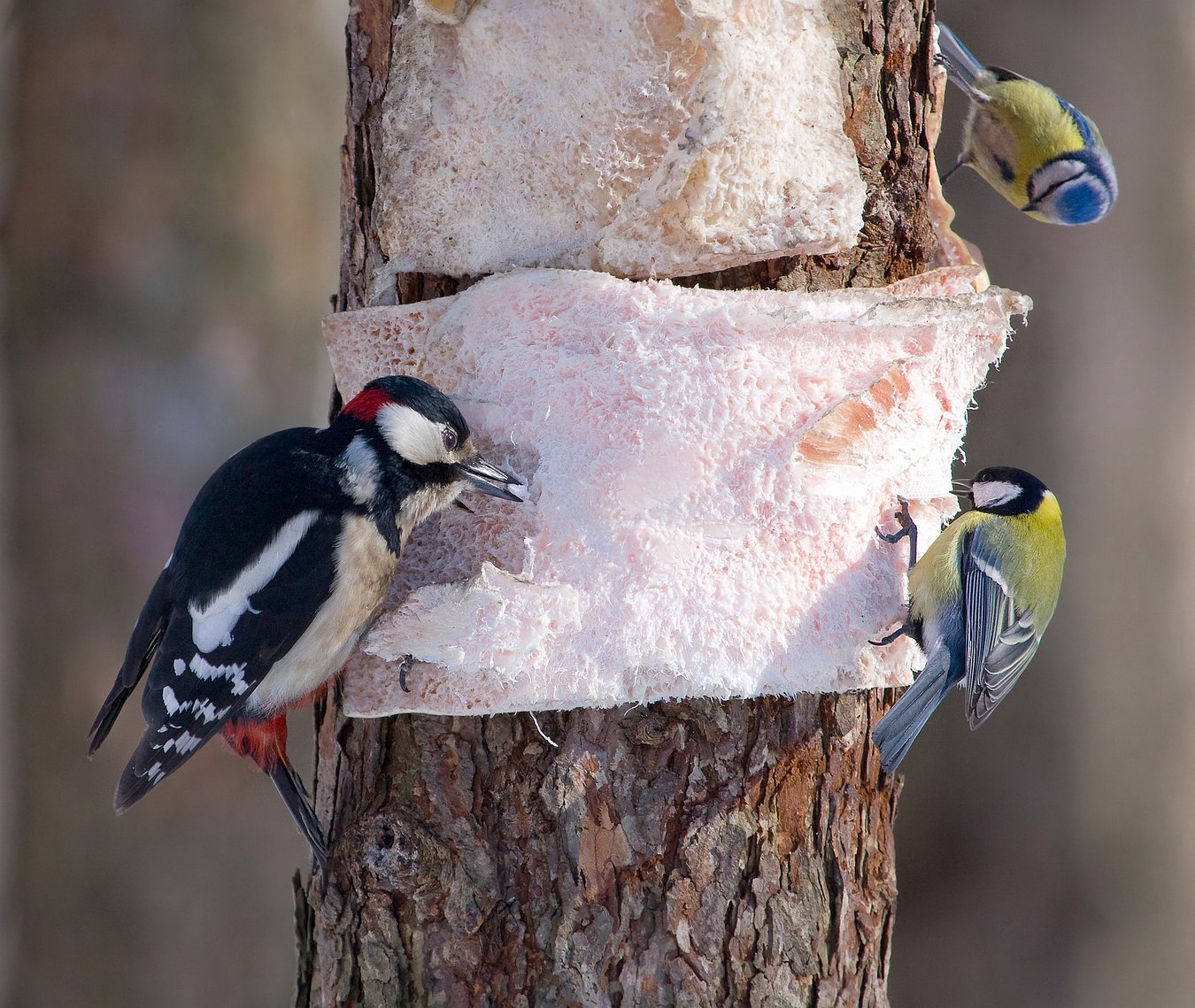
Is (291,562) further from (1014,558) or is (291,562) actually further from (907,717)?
(1014,558)

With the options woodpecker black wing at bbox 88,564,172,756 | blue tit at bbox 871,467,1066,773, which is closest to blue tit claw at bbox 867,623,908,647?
blue tit at bbox 871,467,1066,773

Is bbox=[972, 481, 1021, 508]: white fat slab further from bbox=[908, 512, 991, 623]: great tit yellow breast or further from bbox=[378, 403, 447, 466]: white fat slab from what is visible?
bbox=[378, 403, 447, 466]: white fat slab

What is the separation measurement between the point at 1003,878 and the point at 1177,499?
145cm

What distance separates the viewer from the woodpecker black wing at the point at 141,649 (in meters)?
2.18

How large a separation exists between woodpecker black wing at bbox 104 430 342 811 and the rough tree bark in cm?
24

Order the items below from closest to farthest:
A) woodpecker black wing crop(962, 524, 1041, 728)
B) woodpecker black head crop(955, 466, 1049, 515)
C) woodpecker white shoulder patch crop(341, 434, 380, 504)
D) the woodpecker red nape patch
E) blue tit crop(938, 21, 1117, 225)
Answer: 1. the woodpecker red nape patch
2. woodpecker white shoulder patch crop(341, 434, 380, 504)
3. woodpecker black wing crop(962, 524, 1041, 728)
4. woodpecker black head crop(955, 466, 1049, 515)
5. blue tit crop(938, 21, 1117, 225)

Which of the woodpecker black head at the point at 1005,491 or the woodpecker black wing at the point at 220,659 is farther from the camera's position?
the woodpecker black head at the point at 1005,491

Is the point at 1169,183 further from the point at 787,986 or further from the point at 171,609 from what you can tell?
the point at 171,609

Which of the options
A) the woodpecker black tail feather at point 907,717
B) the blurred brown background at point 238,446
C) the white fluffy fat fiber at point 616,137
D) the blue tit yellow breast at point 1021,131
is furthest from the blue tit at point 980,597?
the blurred brown background at point 238,446

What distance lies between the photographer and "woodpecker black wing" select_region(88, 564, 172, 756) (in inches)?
85.7

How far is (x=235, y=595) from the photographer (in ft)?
6.66

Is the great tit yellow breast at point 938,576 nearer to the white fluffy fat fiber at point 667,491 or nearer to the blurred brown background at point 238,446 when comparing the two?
the white fluffy fat fiber at point 667,491

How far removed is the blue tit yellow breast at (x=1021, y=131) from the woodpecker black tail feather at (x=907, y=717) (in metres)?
1.28

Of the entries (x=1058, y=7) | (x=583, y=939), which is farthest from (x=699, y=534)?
(x=1058, y=7)
